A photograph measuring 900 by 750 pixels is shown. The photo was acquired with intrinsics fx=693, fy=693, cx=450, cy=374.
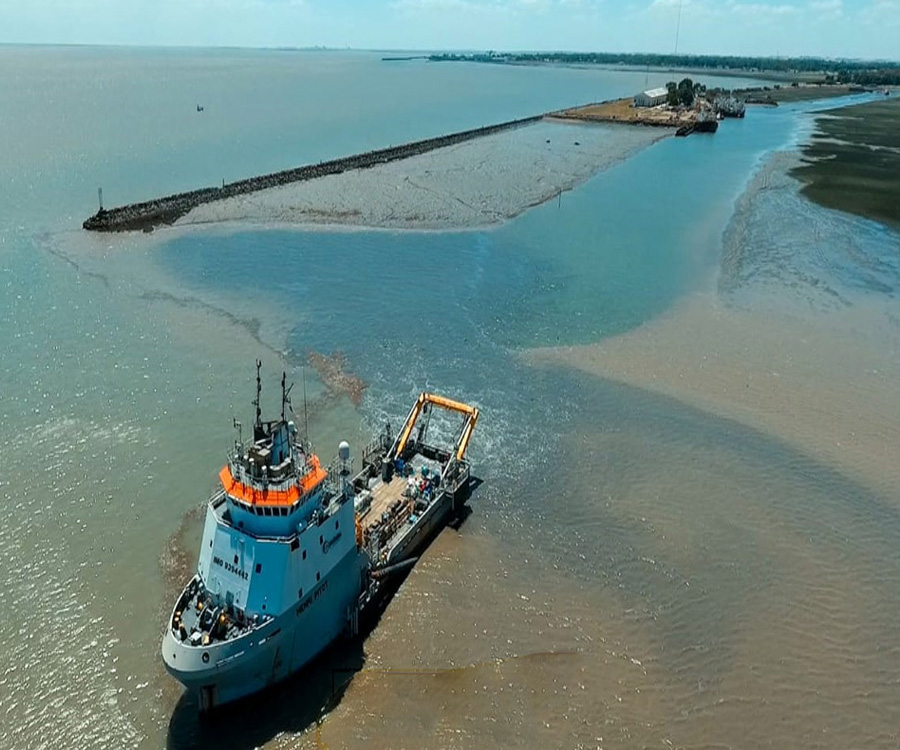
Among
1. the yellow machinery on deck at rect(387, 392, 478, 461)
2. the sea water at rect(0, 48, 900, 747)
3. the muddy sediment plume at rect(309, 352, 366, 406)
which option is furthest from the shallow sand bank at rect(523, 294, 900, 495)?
the yellow machinery on deck at rect(387, 392, 478, 461)

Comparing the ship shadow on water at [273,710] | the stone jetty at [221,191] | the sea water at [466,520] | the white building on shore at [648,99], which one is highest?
the white building on shore at [648,99]

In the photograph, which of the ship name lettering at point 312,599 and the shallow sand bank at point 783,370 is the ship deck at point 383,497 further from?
the shallow sand bank at point 783,370

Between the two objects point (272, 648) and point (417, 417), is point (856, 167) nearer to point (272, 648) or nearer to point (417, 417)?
point (417, 417)

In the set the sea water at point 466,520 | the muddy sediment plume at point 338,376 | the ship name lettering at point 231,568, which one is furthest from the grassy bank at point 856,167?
the ship name lettering at point 231,568

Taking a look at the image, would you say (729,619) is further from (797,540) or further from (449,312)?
(449,312)

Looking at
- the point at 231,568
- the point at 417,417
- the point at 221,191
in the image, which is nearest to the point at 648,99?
the point at 221,191

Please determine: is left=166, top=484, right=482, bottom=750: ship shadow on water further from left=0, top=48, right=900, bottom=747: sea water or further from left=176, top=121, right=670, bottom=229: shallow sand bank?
left=176, top=121, right=670, bottom=229: shallow sand bank

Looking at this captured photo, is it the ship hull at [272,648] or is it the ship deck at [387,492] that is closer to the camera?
the ship hull at [272,648]
